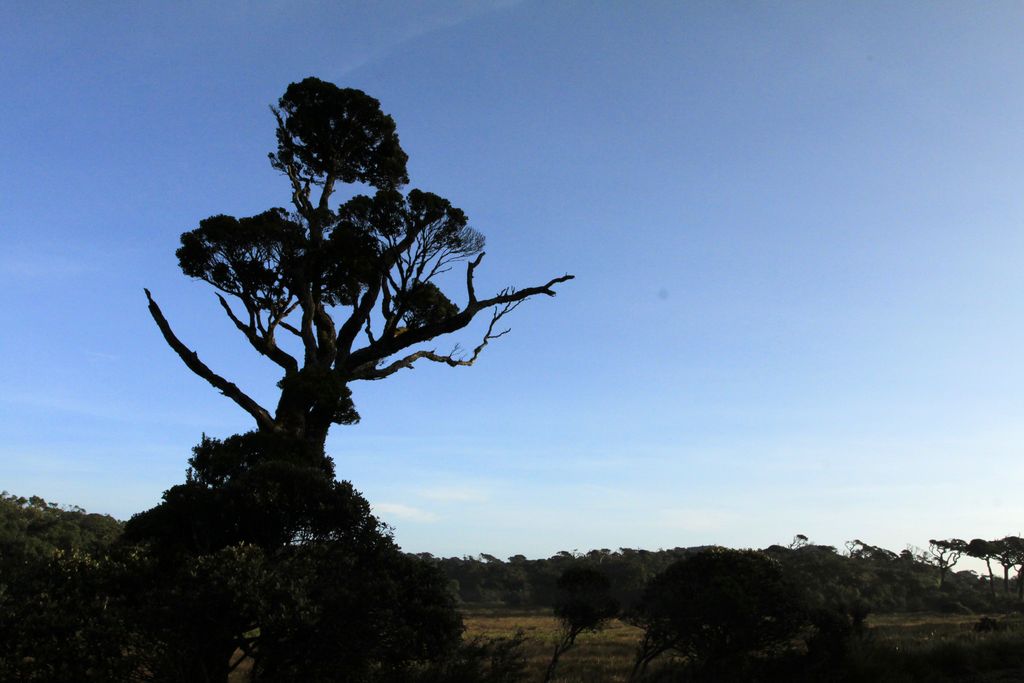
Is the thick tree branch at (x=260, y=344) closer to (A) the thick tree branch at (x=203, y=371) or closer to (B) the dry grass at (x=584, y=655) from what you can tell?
(A) the thick tree branch at (x=203, y=371)

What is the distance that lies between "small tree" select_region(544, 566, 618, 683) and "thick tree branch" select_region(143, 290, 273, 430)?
9.86m

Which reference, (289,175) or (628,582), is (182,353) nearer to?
(289,175)

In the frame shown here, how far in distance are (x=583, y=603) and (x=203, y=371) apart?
12.9 metres

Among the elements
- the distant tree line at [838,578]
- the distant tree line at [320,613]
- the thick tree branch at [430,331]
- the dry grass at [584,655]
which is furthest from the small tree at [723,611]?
the distant tree line at [838,578]

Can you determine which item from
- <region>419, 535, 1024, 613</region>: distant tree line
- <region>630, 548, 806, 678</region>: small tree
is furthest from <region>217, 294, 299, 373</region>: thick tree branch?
<region>419, 535, 1024, 613</region>: distant tree line

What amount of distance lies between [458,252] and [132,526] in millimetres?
13945

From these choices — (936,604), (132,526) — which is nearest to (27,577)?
(132,526)

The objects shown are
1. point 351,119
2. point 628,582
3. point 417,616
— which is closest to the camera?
point 417,616

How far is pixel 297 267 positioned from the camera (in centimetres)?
2433

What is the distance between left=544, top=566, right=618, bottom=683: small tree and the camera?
70.1 feet

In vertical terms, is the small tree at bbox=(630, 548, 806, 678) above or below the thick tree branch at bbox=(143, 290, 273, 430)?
below

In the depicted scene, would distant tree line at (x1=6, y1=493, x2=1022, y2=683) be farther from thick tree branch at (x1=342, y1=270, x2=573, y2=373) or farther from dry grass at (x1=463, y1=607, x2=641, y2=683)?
thick tree branch at (x1=342, y1=270, x2=573, y2=373)

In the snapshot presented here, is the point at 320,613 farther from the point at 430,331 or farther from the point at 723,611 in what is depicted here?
the point at 430,331

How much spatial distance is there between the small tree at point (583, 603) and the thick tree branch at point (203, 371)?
9.86 m
